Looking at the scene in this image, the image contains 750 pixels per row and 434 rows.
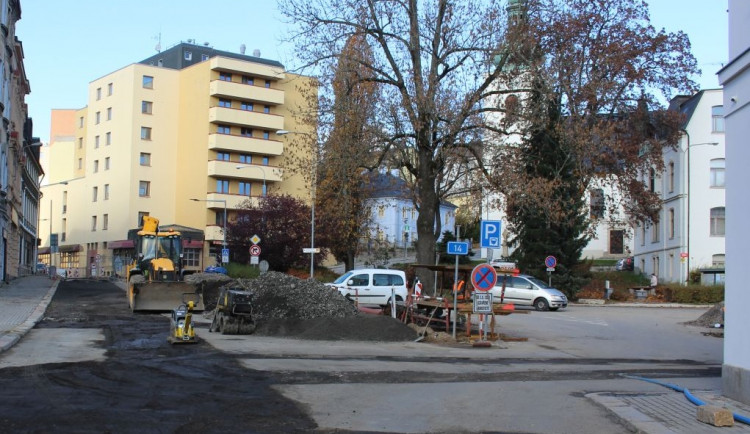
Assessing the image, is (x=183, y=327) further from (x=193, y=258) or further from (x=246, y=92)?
(x=246, y=92)

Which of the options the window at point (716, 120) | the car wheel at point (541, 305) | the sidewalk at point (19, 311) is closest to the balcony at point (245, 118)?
the sidewalk at point (19, 311)

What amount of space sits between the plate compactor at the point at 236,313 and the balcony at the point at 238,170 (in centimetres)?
5090

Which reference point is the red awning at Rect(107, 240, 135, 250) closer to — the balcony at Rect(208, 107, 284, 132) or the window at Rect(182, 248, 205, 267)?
the window at Rect(182, 248, 205, 267)

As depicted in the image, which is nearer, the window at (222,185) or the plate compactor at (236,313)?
the plate compactor at (236,313)

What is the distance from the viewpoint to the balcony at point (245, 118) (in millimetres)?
68625

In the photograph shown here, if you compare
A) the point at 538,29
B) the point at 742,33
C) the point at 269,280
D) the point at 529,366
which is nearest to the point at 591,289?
the point at 538,29

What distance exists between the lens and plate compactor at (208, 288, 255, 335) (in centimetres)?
1864

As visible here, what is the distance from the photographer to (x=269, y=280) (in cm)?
2105

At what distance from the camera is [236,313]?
18.7 metres

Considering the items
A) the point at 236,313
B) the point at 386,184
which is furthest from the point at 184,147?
the point at 236,313

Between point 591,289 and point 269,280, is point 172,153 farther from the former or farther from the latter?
point 269,280

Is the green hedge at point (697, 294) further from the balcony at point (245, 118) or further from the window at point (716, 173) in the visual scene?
the balcony at point (245, 118)

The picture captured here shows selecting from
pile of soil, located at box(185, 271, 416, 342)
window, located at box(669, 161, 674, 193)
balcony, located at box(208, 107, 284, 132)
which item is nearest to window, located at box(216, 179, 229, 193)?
balcony, located at box(208, 107, 284, 132)

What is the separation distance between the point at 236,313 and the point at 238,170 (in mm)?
52768
